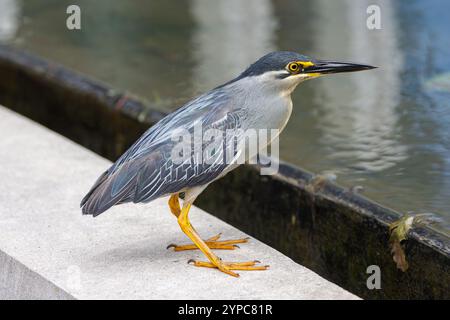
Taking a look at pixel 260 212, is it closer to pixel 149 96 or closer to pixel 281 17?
pixel 149 96

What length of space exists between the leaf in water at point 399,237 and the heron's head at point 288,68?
2.87 ft

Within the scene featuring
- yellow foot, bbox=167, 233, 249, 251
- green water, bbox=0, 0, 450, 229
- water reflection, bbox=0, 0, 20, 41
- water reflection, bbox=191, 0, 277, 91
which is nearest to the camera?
yellow foot, bbox=167, 233, 249, 251

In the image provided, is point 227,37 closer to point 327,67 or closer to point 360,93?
point 360,93

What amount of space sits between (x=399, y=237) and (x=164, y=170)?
1.30 m

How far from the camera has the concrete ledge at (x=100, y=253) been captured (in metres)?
4.66

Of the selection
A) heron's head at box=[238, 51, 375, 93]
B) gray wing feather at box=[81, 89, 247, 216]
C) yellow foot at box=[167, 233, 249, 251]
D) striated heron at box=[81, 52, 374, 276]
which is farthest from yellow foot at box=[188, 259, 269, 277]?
heron's head at box=[238, 51, 375, 93]

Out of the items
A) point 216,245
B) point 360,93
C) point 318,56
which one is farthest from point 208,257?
point 318,56

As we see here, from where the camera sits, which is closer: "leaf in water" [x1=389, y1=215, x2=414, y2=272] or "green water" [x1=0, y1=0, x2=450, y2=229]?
"leaf in water" [x1=389, y1=215, x2=414, y2=272]

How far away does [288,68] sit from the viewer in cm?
489

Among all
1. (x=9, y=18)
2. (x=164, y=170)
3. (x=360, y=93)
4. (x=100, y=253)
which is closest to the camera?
(x=164, y=170)

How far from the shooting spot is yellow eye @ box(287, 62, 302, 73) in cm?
489

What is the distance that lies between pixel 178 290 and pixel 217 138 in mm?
751

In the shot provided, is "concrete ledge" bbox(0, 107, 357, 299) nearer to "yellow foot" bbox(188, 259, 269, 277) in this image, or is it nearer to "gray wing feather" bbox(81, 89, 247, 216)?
"yellow foot" bbox(188, 259, 269, 277)

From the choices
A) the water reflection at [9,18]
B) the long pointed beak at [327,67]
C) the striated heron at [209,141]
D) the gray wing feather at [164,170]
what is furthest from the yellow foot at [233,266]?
the water reflection at [9,18]
